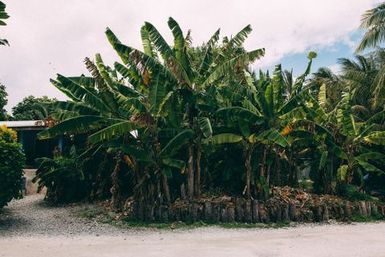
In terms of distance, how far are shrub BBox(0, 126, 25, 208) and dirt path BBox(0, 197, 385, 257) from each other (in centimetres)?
91

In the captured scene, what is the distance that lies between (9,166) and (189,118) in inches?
215

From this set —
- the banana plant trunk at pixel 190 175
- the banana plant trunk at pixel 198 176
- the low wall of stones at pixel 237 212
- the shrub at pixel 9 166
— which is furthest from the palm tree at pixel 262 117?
the shrub at pixel 9 166

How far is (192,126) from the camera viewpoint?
1219 centimetres

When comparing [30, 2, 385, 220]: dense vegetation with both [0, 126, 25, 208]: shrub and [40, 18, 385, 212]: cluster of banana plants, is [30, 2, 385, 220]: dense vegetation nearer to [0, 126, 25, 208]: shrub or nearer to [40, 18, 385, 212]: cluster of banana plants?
[40, 18, 385, 212]: cluster of banana plants

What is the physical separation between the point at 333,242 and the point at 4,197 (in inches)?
345

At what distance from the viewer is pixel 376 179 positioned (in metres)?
18.5

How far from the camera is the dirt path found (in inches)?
301

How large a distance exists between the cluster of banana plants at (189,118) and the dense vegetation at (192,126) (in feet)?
0.11

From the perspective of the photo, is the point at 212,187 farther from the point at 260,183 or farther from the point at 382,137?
the point at 382,137

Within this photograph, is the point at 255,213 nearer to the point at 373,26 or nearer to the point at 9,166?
the point at 9,166

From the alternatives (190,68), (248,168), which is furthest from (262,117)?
(190,68)

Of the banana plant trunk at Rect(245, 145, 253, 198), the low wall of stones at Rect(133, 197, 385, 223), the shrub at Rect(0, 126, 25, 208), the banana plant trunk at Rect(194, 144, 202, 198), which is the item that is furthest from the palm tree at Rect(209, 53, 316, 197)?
the shrub at Rect(0, 126, 25, 208)

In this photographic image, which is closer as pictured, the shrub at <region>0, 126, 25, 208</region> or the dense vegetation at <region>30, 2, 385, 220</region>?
the shrub at <region>0, 126, 25, 208</region>

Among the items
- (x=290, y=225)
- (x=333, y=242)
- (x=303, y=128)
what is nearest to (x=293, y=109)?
(x=303, y=128)
